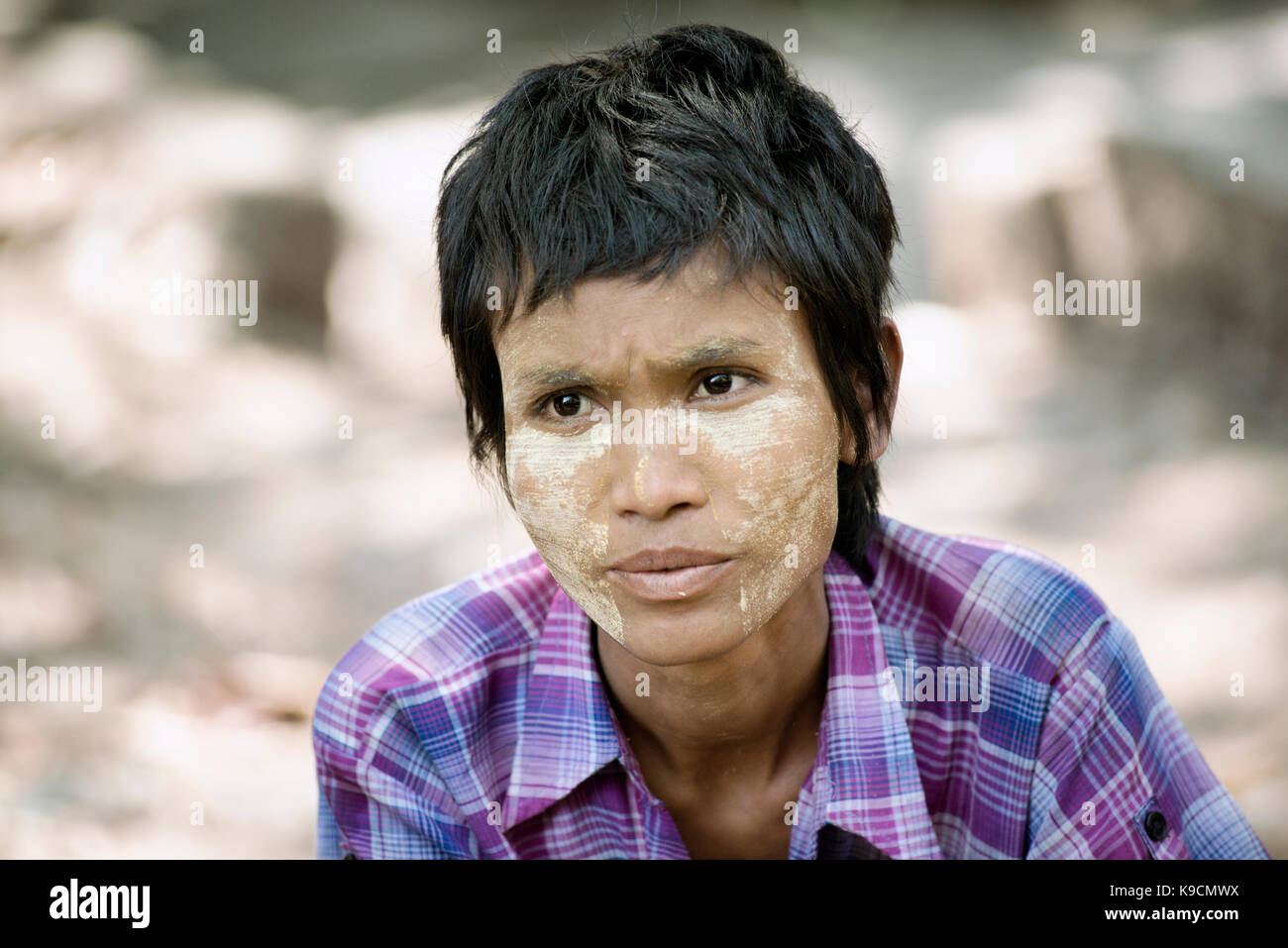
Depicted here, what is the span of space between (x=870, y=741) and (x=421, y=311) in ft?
12.7

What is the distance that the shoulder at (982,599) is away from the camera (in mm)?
2326

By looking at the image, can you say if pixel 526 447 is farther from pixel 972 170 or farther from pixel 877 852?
pixel 972 170

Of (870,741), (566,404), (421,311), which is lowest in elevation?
(870,741)

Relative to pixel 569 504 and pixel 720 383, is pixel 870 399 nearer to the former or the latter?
pixel 720 383

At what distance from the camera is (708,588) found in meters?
2.01

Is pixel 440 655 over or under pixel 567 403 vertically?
under

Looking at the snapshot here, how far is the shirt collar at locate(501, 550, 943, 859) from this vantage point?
2.24 meters

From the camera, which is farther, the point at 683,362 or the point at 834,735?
the point at 834,735

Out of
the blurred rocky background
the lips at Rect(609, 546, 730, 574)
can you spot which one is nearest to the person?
the lips at Rect(609, 546, 730, 574)

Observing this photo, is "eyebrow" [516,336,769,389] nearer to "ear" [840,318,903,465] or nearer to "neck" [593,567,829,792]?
"ear" [840,318,903,465]

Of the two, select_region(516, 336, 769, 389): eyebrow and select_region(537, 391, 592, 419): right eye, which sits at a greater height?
select_region(516, 336, 769, 389): eyebrow

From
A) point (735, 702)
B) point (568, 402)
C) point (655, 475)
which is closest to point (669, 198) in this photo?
point (568, 402)

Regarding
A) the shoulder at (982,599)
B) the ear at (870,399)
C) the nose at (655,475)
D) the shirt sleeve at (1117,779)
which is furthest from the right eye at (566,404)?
the shirt sleeve at (1117,779)

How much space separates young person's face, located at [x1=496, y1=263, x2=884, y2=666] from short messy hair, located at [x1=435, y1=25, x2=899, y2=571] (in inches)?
2.6
